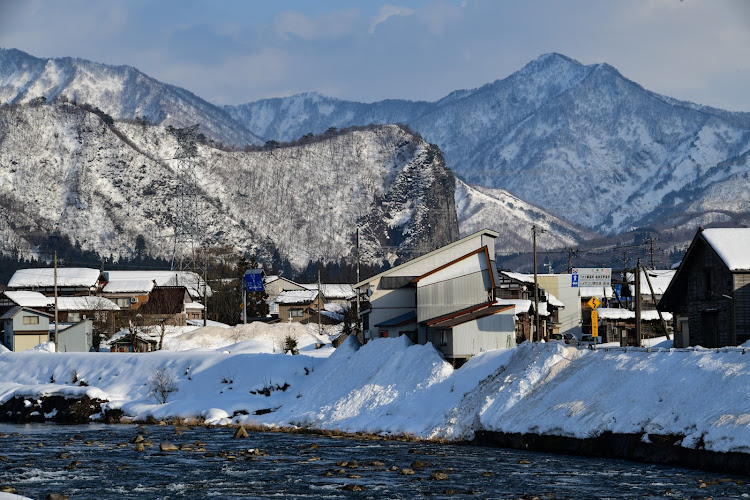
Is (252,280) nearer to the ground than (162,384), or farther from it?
farther from it

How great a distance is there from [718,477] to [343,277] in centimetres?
16000

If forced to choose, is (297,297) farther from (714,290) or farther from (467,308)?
(714,290)

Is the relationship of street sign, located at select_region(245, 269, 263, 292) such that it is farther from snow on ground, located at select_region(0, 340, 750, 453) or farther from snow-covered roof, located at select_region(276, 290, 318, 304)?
snow-covered roof, located at select_region(276, 290, 318, 304)

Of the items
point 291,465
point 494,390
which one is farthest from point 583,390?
point 291,465

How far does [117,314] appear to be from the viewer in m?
107

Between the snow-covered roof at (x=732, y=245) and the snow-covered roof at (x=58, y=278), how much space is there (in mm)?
93395

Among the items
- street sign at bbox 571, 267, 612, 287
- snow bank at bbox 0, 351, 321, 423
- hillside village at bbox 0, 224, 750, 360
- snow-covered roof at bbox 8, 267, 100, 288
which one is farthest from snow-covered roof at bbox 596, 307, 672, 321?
snow-covered roof at bbox 8, 267, 100, 288

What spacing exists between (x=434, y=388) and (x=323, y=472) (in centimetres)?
1575

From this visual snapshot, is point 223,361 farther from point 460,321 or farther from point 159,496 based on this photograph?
point 159,496

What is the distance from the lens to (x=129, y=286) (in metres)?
132

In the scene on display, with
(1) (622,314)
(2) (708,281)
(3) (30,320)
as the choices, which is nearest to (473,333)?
(2) (708,281)

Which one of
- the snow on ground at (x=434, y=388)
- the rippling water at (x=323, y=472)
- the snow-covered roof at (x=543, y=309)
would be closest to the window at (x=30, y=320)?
the snow on ground at (x=434, y=388)

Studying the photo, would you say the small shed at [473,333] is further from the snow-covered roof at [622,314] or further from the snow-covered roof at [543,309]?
the snow-covered roof at [622,314]

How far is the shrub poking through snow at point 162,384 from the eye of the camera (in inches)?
2505
